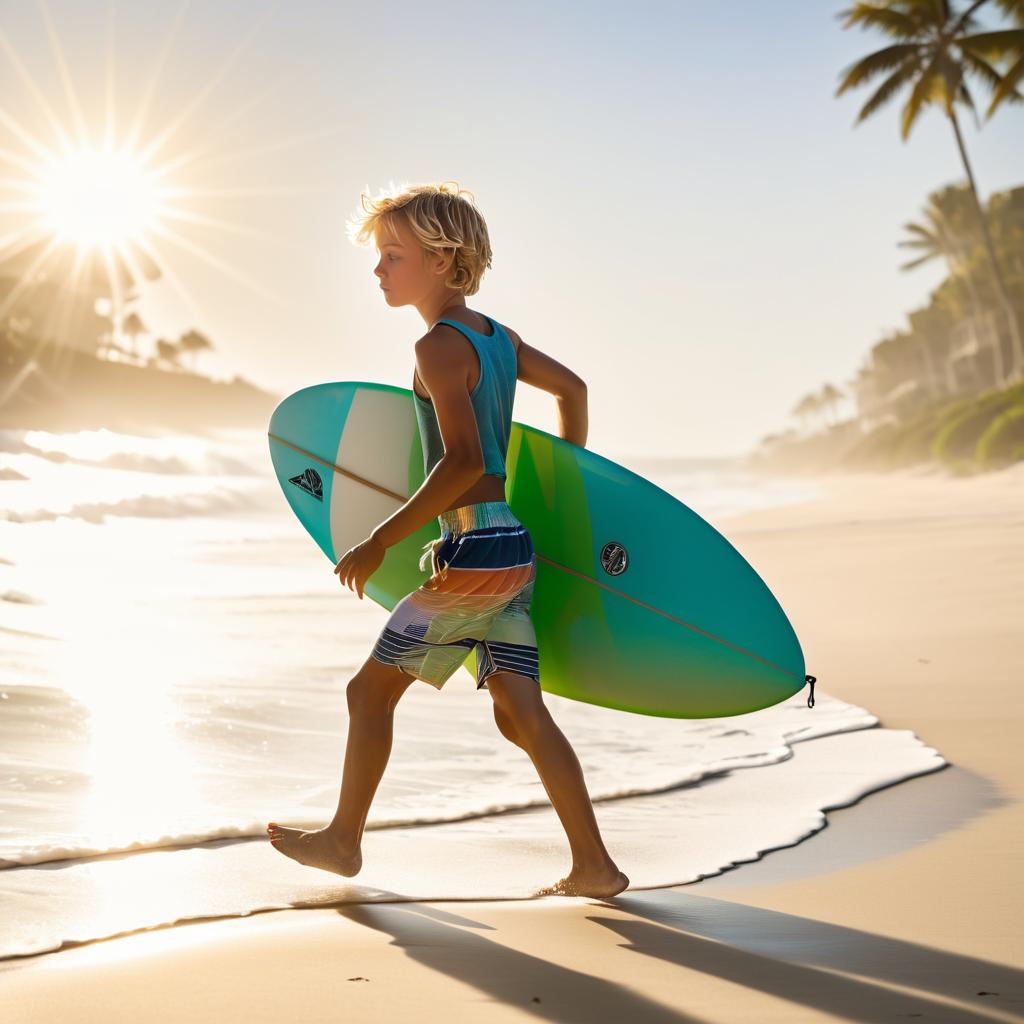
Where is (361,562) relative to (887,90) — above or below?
below

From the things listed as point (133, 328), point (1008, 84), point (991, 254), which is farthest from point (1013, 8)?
point (133, 328)

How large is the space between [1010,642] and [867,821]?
2.87 m

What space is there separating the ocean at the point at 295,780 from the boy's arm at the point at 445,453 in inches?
29.2

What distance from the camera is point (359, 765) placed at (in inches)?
88.4

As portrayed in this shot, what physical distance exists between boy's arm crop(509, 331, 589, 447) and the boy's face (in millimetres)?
209

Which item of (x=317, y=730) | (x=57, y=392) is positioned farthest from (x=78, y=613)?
(x=57, y=392)

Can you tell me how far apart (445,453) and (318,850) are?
790mm

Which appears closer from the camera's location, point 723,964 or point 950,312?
point 723,964

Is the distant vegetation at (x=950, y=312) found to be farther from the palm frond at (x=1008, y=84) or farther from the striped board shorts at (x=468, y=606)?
the striped board shorts at (x=468, y=606)

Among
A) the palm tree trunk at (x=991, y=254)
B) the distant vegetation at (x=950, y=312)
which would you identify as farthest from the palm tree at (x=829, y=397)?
the palm tree trunk at (x=991, y=254)

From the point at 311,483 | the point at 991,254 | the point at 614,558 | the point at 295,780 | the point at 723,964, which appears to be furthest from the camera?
the point at 991,254

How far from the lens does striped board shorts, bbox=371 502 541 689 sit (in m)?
2.22

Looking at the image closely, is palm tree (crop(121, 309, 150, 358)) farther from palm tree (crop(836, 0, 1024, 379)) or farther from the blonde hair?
the blonde hair

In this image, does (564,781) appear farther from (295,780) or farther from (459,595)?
(295,780)
